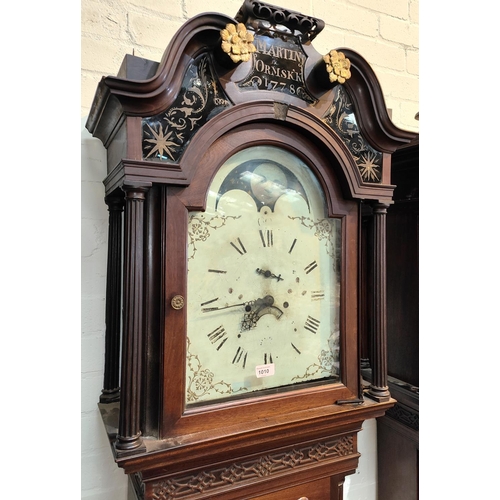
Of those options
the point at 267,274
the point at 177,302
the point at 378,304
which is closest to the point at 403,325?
the point at 378,304

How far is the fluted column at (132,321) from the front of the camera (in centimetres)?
60

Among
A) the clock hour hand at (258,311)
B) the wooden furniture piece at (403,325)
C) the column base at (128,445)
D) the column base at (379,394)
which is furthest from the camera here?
the wooden furniture piece at (403,325)

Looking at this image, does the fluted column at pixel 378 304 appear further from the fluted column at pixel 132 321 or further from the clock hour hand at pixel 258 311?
the fluted column at pixel 132 321

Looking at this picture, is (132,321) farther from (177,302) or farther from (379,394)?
(379,394)

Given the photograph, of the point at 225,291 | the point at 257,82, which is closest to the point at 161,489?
the point at 225,291

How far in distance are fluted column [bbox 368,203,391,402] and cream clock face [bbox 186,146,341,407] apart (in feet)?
0.31

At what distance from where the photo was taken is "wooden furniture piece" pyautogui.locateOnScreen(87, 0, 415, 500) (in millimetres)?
620

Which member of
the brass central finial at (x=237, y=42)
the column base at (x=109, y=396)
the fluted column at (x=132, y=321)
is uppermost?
the brass central finial at (x=237, y=42)

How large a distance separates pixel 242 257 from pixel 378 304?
0.33 meters

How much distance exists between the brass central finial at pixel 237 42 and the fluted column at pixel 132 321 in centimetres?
26

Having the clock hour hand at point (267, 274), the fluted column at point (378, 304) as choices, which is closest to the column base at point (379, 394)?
the fluted column at point (378, 304)

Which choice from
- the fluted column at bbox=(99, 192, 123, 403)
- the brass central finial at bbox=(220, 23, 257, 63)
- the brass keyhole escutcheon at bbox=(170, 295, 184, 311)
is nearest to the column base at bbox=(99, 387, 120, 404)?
the fluted column at bbox=(99, 192, 123, 403)
